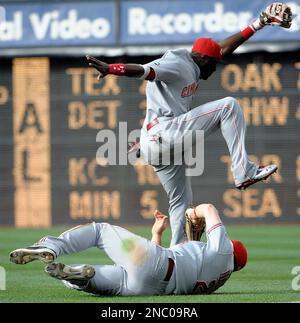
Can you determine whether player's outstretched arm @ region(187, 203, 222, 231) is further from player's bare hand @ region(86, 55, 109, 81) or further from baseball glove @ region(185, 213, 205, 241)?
player's bare hand @ region(86, 55, 109, 81)

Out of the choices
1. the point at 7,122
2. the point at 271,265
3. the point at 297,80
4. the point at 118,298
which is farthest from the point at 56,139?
the point at 118,298

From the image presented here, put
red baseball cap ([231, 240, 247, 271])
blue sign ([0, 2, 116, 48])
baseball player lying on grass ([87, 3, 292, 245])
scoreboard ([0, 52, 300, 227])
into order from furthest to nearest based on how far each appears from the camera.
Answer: blue sign ([0, 2, 116, 48]) → scoreboard ([0, 52, 300, 227]) → baseball player lying on grass ([87, 3, 292, 245]) → red baseball cap ([231, 240, 247, 271])

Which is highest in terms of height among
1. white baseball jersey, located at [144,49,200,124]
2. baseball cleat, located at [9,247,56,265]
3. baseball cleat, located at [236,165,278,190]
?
white baseball jersey, located at [144,49,200,124]

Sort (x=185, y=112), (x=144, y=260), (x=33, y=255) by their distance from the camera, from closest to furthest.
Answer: (x=33, y=255)
(x=144, y=260)
(x=185, y=112)

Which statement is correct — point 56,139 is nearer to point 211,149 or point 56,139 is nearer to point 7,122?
point 7,122

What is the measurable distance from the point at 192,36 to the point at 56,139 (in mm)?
2845

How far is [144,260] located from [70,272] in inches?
19.9

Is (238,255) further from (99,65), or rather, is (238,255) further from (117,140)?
(117,140)

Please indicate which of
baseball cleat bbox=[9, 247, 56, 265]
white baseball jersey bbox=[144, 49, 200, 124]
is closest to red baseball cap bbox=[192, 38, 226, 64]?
white baseball jersey bbox=[144, 49, 200, 124]

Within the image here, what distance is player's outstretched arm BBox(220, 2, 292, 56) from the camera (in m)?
8.69

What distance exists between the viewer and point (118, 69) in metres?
7.85

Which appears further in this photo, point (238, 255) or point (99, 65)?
point (99, 65)

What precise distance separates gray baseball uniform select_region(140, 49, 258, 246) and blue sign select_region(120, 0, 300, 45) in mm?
7722

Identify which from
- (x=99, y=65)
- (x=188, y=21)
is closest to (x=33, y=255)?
(x=99, y=65)
